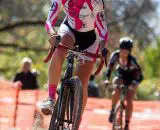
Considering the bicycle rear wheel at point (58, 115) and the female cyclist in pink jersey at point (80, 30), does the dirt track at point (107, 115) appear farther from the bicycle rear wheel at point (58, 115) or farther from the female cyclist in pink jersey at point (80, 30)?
the bicycle rear wheel at point (58, 115)

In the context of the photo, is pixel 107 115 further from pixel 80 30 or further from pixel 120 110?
pixel 80 30

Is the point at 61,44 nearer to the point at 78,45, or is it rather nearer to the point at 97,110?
the point at 78,45

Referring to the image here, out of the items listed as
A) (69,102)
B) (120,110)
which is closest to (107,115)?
(120,110)

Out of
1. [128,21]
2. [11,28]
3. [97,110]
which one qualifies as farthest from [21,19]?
[97,110]

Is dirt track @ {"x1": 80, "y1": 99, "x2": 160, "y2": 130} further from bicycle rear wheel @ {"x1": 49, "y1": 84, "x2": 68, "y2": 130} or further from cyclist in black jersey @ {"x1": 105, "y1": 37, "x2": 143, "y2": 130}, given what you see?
bicycle rear wheel @ {"x1": 49, "y1": 84, "x2": 68, "y2": 130}

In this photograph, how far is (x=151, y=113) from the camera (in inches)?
579

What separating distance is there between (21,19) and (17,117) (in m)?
16.7

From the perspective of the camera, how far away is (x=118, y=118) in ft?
33.4

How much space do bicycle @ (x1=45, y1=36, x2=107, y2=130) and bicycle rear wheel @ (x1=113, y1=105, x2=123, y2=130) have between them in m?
3.91

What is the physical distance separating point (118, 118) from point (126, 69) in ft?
2.71

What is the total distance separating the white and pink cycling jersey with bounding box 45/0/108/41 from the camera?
6.45m

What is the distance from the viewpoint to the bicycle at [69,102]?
603 cm

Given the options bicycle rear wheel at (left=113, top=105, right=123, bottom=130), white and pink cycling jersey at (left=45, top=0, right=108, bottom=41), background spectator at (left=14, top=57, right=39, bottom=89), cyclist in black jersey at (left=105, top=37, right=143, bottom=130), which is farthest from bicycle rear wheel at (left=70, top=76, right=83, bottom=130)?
background spectator at (left=14, top=57, right=39, bottom=89)

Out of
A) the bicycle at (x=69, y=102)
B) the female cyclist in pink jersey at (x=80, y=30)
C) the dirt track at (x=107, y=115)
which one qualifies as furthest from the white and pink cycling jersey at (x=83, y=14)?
the dirt track at (x=107, y=115)
